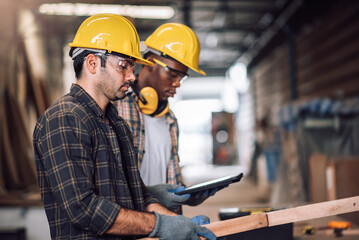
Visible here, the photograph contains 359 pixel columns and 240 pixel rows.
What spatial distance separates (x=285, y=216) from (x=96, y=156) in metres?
1.06

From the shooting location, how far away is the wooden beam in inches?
A: 74.9

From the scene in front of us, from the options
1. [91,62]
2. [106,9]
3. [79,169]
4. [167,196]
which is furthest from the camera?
[106,9]

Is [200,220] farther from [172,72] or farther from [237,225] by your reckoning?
[172,72]

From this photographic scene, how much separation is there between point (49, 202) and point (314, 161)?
14.6ft

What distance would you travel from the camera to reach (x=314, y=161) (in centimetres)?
534

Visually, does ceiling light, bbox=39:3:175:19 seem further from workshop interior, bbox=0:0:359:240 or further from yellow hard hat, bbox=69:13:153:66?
yellow hard hat, bbox=69:13:153:66

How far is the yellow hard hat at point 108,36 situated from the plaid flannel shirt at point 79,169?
24cm

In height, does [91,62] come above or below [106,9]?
below

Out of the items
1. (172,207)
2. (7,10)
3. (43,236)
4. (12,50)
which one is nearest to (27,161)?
(43,236)

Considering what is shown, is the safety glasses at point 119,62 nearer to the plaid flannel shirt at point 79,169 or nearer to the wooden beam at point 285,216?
the plaid flannel shirt at point 79,169

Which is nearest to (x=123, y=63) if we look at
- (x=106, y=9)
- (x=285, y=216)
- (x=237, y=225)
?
(x=237, y=225)

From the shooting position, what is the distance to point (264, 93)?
598 inches

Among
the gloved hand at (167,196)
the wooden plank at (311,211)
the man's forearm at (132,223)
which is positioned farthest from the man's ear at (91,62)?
the wooden plank at (311,211)

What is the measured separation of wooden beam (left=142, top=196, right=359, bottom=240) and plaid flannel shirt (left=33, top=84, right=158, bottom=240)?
54 cm
